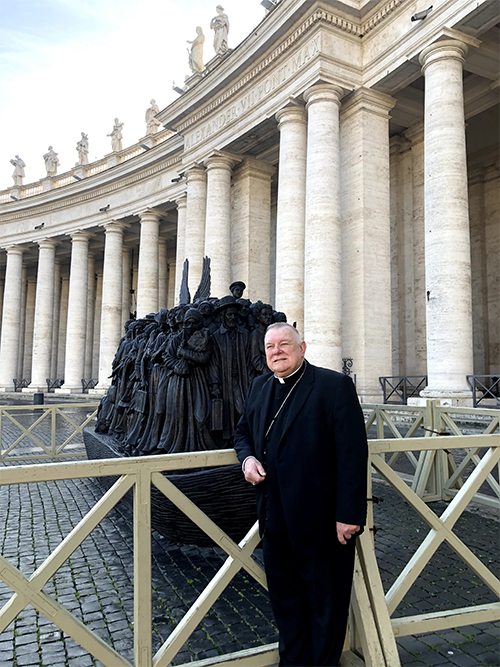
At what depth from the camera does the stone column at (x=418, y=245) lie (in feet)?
58.0

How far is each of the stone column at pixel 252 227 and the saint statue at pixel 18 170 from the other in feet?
76.0

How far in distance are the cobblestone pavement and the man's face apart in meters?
1.82

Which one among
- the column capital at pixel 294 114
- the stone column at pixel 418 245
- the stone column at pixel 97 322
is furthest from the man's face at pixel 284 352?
the stone column at pixel 97 322

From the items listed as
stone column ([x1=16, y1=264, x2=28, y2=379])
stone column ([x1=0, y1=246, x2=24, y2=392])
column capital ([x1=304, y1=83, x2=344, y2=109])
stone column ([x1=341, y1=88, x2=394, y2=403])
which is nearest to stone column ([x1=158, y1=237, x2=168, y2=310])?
stone column ([x1=0, y1=246, x2=24, y2=392])

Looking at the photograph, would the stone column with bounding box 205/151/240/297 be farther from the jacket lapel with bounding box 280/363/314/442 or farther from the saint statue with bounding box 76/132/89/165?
the jacket lapel with bounding box 280/363/314/442

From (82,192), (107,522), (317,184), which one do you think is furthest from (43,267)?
(107,522)

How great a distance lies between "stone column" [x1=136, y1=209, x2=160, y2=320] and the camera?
2553 cm

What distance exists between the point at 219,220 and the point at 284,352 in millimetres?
18367

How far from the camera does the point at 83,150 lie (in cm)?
3284

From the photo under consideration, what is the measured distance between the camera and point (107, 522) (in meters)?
5.65

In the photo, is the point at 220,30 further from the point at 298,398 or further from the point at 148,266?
the point at 298,398

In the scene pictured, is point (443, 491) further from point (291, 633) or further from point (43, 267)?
point (43, 267)

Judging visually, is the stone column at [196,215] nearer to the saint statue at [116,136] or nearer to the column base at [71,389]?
the column base at [71,389]

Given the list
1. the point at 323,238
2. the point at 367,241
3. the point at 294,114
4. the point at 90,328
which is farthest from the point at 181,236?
the point at 90,328
